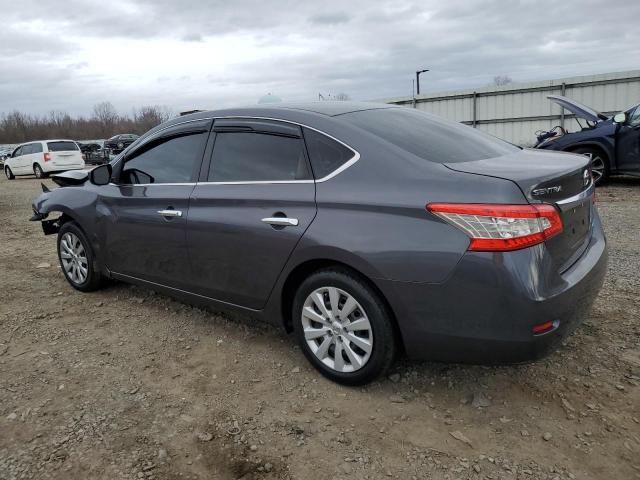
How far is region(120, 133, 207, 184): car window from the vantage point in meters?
3.72

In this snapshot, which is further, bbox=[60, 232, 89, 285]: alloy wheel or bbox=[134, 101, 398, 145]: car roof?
bbox=[60, 232, 89, 285]: alloy wheel

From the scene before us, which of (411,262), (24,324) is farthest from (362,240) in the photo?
(24,324)

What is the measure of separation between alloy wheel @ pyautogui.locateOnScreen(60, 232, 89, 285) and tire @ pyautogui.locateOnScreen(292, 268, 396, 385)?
2569mm

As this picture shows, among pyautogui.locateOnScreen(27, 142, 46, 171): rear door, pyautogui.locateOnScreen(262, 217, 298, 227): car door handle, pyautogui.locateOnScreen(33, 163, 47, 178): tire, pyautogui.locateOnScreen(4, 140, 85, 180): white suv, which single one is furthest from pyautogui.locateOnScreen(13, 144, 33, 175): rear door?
pyautogui.locateOnScreen(262, 217, 298, 227): car door handle

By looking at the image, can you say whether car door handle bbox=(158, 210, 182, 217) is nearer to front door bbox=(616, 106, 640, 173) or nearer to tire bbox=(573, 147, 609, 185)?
tire bbox=(573, 147, 609, 185)

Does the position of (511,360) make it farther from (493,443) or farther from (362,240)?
(362,240)

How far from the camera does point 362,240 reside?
8.93ft

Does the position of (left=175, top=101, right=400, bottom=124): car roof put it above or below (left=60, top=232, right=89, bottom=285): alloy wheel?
above

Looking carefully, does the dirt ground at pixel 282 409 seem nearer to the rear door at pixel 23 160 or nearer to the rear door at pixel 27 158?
the rear door at pixel 27 158

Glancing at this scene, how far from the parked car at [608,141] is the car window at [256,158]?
27.3 feet

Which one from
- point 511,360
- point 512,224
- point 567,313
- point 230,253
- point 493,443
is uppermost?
point 512,224

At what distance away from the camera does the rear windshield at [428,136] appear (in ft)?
9.56

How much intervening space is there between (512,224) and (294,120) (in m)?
1.47

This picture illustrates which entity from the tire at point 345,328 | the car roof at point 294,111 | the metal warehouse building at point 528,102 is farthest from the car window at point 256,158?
the metal warehouse building at point 528,102
